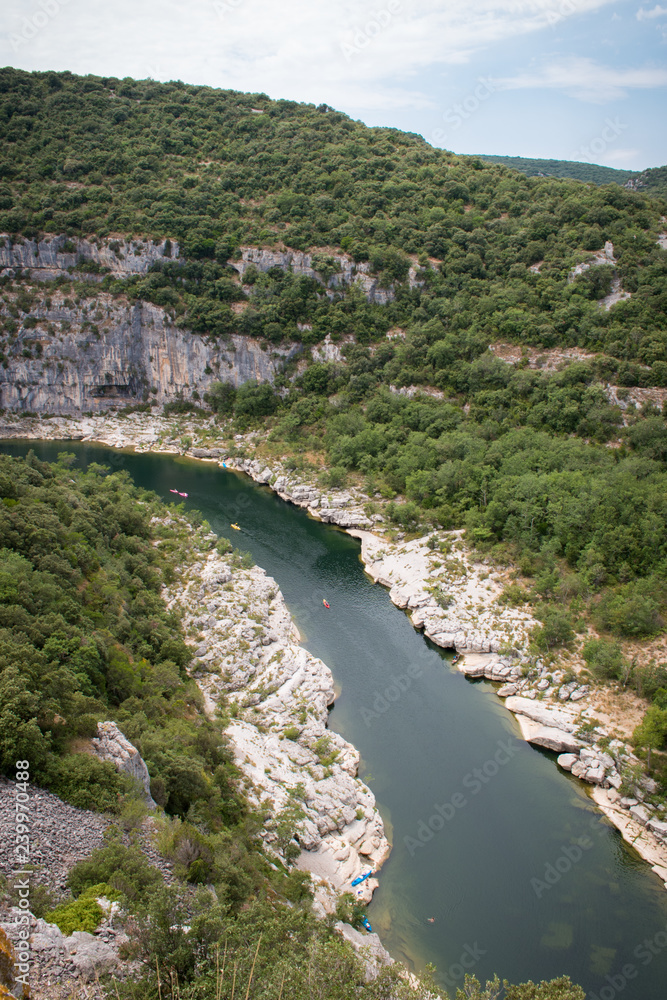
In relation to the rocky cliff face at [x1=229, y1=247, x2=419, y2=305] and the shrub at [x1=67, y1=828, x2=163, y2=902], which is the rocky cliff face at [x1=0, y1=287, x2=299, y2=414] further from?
the shrub at [x1=67, y1=828, x2=163, y2=902]

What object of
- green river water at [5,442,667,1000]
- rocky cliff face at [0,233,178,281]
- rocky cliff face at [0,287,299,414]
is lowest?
green river water at [5,442,667,1000]

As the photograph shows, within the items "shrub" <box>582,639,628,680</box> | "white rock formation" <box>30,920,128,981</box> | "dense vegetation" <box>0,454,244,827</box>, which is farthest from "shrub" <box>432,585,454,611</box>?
"white rock formation" <box>30,920,128,981</box>

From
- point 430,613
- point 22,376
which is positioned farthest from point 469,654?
point 22,376

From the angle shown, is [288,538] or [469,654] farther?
[288,538]

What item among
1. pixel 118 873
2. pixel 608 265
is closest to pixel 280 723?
pixel 118 873

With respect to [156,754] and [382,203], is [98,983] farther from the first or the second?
[382,203]
